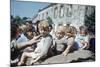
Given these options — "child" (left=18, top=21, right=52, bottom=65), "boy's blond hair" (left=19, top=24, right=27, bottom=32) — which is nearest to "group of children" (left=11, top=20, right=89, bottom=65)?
"child" (left=18, top=21, right=52, bottom=65)

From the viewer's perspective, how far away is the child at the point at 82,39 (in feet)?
6.57

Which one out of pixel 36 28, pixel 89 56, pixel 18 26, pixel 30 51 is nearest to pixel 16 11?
pixel 18 26

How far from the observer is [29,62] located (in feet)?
6.02

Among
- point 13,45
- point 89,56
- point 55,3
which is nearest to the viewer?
point 13,45

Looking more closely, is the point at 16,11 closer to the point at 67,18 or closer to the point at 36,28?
the point at 36,28

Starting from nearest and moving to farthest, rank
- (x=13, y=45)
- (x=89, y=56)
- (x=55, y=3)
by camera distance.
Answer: (x=13, y=45) → (x=55, y=3) → (x=89, y=56)

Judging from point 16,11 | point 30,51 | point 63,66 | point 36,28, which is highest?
point 16,11

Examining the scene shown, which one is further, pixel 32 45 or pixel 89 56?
pixel 89 56

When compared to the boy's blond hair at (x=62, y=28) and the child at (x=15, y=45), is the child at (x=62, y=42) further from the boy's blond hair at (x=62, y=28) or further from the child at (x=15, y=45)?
the child at (x=15, y=45)

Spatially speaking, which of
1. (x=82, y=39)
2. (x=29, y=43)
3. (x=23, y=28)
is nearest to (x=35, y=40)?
(x=29, y=43)

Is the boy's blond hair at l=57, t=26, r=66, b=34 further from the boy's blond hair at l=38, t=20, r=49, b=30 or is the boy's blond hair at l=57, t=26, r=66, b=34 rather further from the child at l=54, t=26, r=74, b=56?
the boy's blond hair at l=38, t=20, r=49, b=30

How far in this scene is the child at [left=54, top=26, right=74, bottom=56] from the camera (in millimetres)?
1928

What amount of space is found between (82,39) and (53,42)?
1.12 feet
